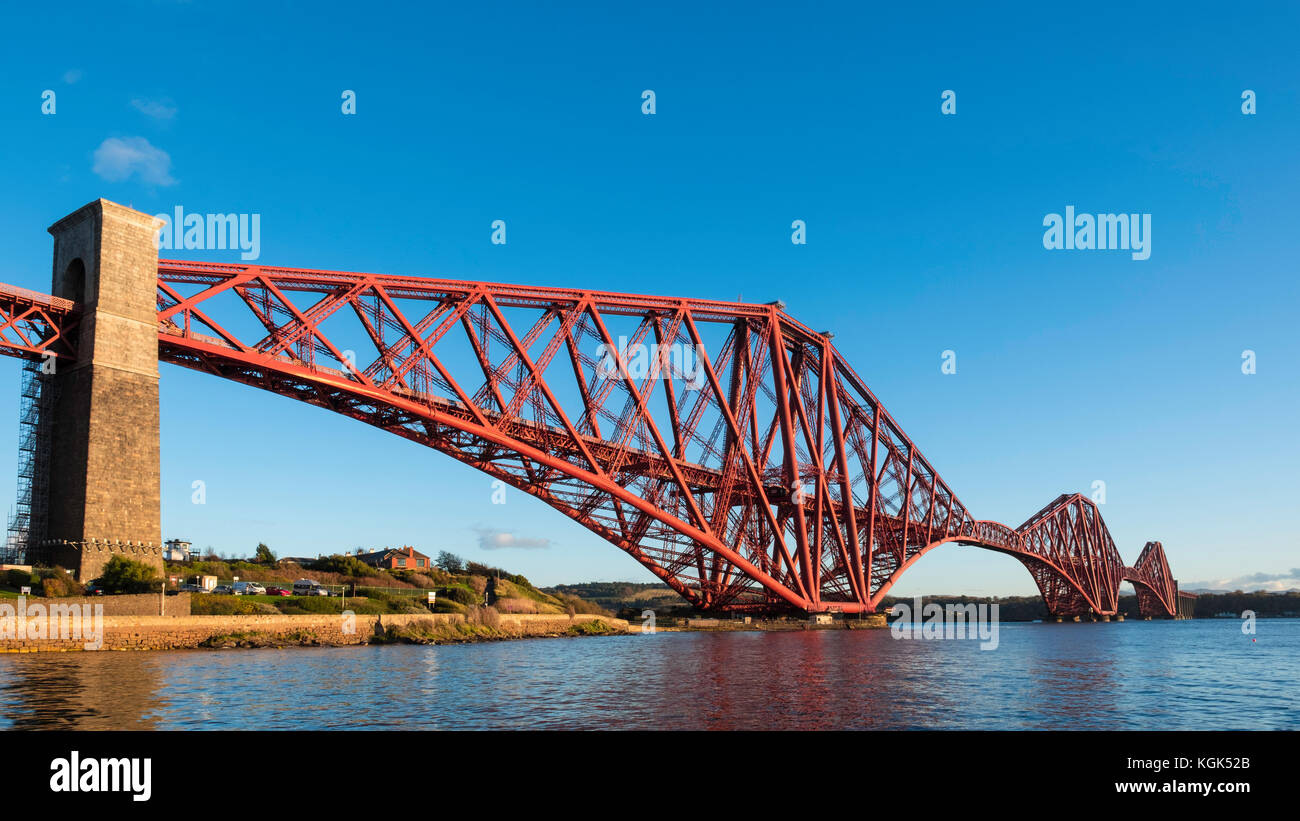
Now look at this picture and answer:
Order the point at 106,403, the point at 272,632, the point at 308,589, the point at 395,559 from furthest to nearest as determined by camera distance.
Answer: the point at 395,559 < the point at 308,589 < the point at 272,632 < the point at 106,403

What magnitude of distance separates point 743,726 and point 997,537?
13490 cm

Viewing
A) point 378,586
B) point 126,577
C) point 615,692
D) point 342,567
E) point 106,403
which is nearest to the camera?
point 615,692

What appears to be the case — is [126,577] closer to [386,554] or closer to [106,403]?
[106,403]

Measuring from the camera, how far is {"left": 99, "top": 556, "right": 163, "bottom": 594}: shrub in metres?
39.4

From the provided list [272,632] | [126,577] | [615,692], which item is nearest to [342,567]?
[272,632]

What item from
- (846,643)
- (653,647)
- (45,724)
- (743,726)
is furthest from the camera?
(846,643)

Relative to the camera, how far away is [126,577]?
39469 millimetres

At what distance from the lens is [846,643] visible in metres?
62.4

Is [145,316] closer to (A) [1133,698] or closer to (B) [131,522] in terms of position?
(B) [131,522]

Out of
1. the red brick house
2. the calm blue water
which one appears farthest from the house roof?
the calm blue water

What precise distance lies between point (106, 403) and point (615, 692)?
29484 mm

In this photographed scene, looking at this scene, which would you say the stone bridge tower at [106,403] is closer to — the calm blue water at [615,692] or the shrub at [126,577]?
the shrub at [126,577]

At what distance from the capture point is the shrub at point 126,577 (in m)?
39.4
